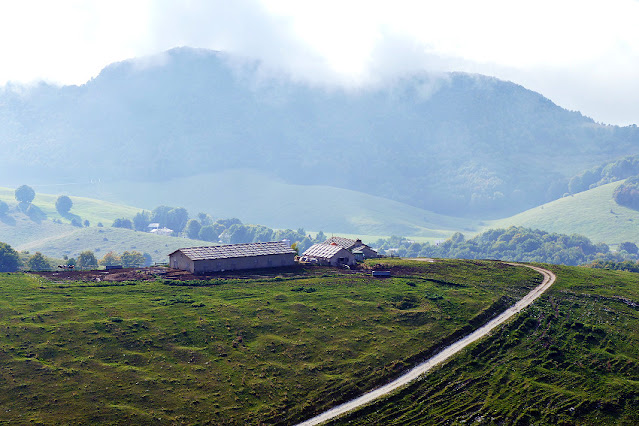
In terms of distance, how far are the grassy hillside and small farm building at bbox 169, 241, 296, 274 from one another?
170ft

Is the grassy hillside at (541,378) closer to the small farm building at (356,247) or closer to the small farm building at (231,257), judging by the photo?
the small farm building at (231,257)

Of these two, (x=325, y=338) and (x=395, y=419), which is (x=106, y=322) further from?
(x=395, y=419)

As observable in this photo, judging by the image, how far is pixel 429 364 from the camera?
9469 cm

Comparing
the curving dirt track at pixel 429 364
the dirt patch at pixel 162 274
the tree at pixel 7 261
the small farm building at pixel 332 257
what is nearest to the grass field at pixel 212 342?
the curving dirt track at pixel 429 364

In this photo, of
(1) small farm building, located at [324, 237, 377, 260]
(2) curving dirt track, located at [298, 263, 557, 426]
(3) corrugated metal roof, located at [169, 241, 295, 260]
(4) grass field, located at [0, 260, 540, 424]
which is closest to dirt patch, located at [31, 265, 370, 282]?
(3) corrugated metal roof, located at [169, 241, 295, 260]

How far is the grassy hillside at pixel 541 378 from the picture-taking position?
8356cm

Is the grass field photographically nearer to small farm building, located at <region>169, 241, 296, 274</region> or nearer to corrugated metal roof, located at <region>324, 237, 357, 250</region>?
small farm building, located at <region>169, 241, 296, 274</region>

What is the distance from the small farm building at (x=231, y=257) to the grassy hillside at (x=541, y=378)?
51963 millimetres

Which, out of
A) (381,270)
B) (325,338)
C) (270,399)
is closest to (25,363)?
(270,399)

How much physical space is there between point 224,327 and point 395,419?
31.6 metres

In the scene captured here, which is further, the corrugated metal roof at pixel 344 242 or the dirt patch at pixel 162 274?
the corrugated metal roof at pixel 344 242

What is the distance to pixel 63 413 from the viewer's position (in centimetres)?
7469

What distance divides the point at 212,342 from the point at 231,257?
38.7 meters

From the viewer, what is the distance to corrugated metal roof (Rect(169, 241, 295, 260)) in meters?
130
